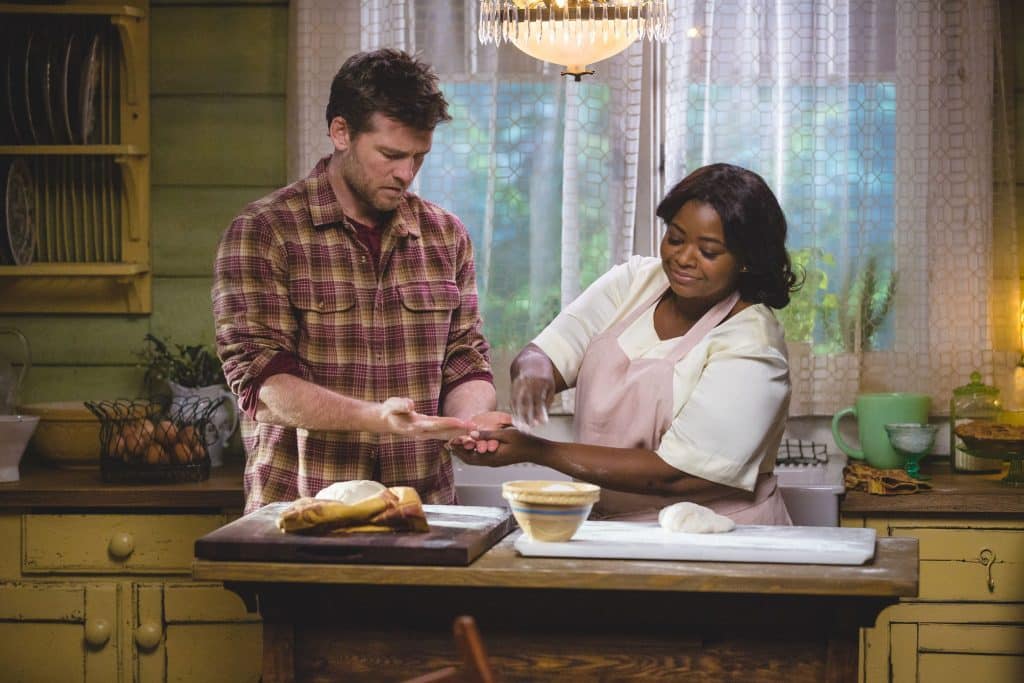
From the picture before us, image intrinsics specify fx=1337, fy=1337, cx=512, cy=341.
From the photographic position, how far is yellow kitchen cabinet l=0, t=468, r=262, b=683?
316cm

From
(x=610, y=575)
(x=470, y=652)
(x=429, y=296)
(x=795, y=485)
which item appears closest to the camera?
(x=470, y=652)

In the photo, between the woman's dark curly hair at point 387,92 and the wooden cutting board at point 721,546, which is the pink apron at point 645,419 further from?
the woman's dark curly hair at point 387,92

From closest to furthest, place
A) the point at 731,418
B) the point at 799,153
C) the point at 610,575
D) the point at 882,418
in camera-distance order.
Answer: the point at 610,575, the point at 731,418, the point at 882,418, the point at 799,153

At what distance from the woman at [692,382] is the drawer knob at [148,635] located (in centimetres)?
113

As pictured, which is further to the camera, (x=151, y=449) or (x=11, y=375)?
(x=11, y=375)

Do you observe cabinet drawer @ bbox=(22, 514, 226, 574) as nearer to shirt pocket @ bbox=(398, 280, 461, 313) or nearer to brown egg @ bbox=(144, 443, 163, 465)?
brown egg @ bbox=(144, 443, 163, 465)

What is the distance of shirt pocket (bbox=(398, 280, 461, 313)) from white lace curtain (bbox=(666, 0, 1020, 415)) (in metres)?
0.94

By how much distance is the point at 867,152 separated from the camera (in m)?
3.48

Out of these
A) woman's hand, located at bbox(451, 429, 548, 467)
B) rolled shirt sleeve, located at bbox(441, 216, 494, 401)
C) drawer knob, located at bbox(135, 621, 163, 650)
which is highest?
rolled shirt sleeve, located at bbox(441, 216, 494, 401)

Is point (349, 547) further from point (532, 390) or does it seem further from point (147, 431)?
point (147, 431)

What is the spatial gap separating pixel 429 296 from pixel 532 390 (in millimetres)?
318

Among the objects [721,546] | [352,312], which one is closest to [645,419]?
[721,546]

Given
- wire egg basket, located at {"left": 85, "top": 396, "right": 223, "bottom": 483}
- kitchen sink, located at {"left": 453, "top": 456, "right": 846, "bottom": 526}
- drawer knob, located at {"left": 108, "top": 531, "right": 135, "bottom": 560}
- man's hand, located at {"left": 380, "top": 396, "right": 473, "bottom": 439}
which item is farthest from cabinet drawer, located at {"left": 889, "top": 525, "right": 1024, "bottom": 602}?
drawer knob, located at {"left": 108, "top": 531, "right": 135, "bottom": 560}

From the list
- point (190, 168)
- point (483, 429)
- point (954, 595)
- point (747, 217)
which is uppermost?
point (190, 168)
